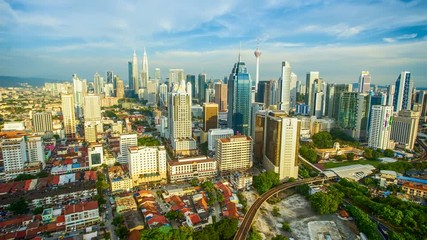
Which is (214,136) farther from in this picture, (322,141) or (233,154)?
(322,141)

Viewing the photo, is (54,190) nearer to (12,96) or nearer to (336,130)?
(336,130)

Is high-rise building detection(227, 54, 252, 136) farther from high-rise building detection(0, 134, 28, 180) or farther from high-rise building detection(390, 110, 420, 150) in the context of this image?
high-rise building detection(0, 134, 28, 180)

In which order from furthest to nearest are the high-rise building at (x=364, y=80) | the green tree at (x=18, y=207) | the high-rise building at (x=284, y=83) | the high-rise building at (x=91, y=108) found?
the high-rise building at (x=364, y=80)
the high-rise building at (x=284, y=83)
the high-rise building at (x=91, y=108)
the green tree at (x=18, y=207)

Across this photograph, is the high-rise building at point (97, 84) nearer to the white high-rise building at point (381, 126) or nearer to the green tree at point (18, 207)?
the green tree at point (18, 207)

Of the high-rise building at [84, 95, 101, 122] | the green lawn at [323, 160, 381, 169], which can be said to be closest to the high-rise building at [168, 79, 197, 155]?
the green lawn at [323, 160, 381, 169]

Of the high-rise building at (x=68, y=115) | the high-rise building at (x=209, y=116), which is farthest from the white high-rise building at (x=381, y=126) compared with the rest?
the high-rise building at (x=68, y=115)

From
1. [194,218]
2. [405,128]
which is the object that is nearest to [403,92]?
[405,128]

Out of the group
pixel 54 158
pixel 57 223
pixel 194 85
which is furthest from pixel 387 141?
pixel 194 85
